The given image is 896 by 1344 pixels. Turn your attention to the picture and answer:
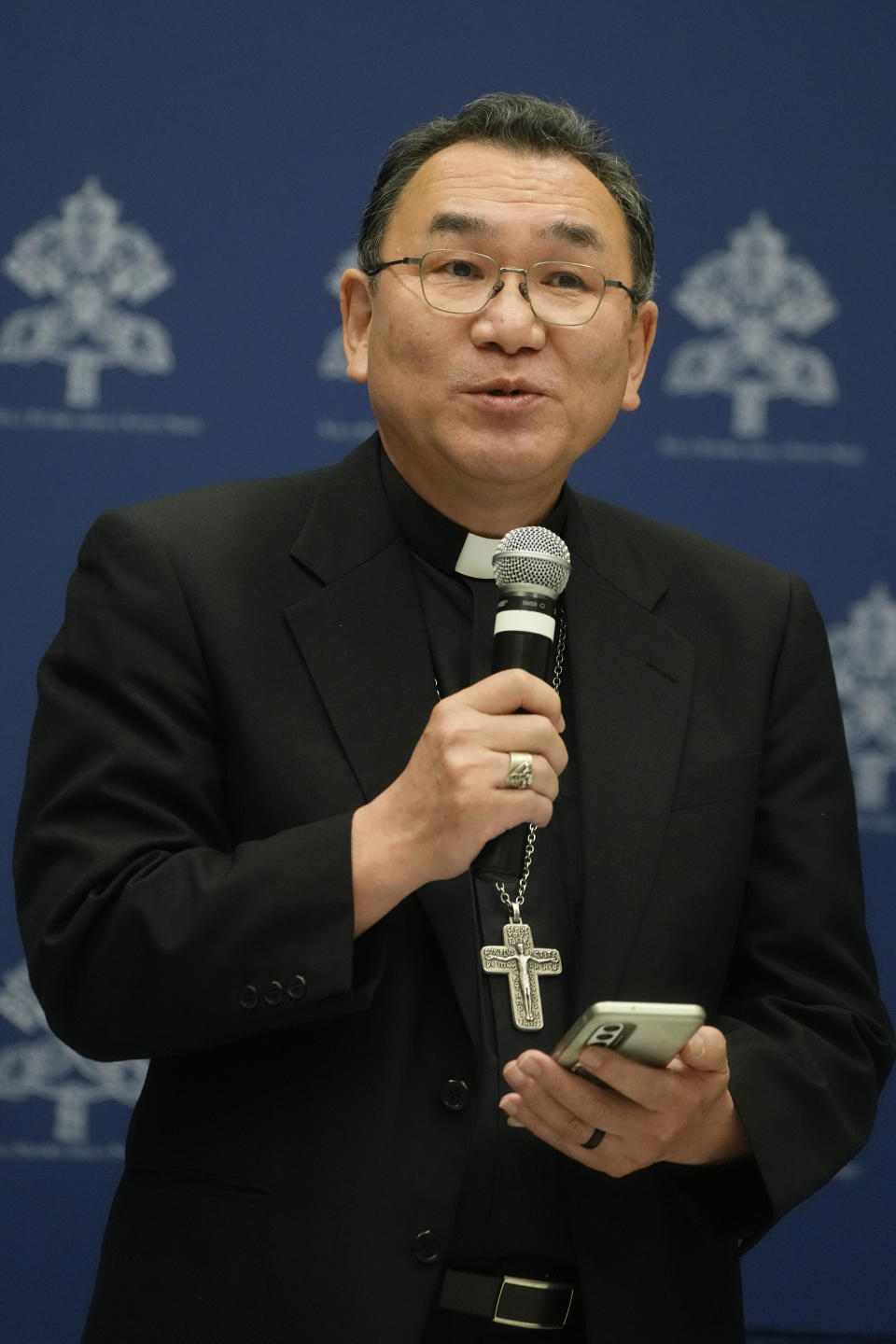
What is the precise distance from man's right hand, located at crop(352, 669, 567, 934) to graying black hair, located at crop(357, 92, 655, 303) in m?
0.85

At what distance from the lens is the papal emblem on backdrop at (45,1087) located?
309cm

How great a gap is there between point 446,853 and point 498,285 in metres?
0.79

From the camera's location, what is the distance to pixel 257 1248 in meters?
1.75

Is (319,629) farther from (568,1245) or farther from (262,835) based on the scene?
(568,1245)

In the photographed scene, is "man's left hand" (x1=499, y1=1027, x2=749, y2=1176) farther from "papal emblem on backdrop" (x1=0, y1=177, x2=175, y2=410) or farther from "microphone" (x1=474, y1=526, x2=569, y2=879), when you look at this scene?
"papal emblem on backdrop" (x1=0, y1=177, x2=175, y2=410)

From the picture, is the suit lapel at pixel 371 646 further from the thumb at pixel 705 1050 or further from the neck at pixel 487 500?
the thumb at pixel 705 1050

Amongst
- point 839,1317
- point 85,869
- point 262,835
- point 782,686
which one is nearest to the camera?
point 85,869

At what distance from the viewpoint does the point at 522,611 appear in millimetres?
1630

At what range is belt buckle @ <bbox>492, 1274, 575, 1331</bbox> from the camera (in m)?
1.79

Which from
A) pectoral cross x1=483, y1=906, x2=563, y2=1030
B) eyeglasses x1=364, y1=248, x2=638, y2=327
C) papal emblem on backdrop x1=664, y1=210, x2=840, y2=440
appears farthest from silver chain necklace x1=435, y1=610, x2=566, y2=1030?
papal emblem on backdrop x1=664, y1=210, x2=840, y2=440

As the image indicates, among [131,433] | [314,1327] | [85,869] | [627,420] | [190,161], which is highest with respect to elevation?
[190,161]

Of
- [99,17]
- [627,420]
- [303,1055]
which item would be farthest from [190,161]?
[303,1055]

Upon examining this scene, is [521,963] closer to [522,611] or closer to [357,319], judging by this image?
[522,611]

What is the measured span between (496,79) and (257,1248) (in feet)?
7.88
